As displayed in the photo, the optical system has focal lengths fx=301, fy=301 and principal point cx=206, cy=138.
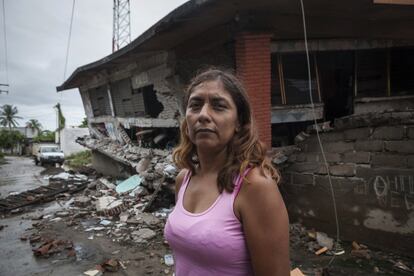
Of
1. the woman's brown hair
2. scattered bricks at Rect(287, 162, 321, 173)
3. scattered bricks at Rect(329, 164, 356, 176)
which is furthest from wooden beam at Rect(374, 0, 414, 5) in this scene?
the woman's brown hair

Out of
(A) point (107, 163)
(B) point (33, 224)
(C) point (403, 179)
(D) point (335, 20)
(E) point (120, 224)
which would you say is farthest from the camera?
(A) point (107, 163)

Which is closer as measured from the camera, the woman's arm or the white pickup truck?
the woman's arm

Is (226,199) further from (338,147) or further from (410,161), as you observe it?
(338,147)

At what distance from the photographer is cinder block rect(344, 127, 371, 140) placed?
4746 millimetres

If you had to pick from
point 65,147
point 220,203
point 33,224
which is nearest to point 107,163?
point 33,224

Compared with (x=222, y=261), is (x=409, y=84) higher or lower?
higher

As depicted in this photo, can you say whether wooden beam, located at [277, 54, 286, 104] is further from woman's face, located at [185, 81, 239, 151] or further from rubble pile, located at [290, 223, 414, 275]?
woman's face, located at [185, 81, 239, 151]

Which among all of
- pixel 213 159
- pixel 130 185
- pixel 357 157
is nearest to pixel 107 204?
pixel 130 185

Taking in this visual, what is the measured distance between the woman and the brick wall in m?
4.09

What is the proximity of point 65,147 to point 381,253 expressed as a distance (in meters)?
34.8

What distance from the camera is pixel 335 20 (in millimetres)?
6375

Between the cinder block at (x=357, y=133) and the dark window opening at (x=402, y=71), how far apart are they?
10.6 ft

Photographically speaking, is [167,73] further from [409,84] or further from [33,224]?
[409,84]

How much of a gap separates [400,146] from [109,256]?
502 centimetres
